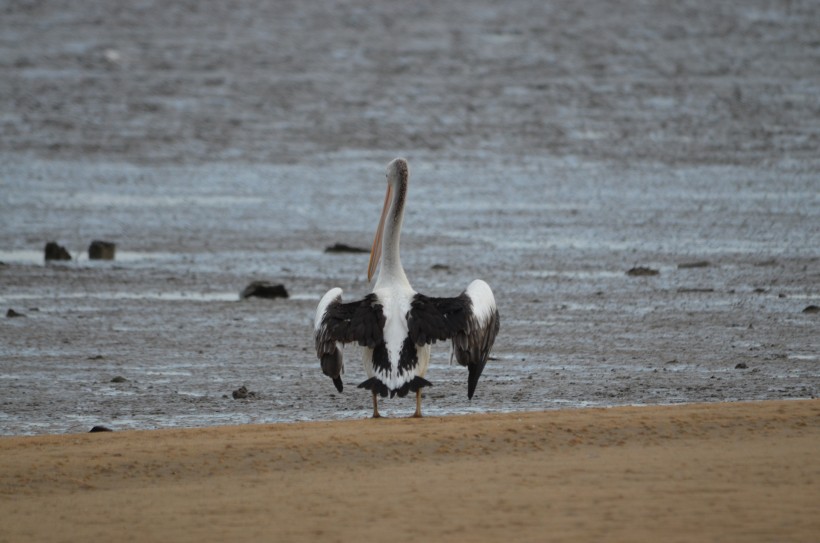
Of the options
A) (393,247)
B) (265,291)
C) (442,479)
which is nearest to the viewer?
(442,479)

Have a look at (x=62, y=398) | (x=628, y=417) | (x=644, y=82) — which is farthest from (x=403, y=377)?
(x=644, y=82)

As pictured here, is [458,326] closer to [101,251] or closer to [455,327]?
[455,327]

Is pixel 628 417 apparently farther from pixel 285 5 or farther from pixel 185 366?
pixel 285 5

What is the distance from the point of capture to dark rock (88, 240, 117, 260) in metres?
14.6

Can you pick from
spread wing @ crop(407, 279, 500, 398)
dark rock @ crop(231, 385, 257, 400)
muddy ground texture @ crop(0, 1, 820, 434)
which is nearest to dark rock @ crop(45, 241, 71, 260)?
muddy ground texture @ crop(0, 1, 820, 434)

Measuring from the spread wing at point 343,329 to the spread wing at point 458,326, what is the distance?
0.18 meters

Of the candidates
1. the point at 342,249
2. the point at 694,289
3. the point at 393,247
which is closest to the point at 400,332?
the point at 393,247

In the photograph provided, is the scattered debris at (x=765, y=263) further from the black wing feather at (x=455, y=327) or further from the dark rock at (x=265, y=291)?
the black wing feather at (x=455, y=327)

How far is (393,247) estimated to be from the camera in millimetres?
8656

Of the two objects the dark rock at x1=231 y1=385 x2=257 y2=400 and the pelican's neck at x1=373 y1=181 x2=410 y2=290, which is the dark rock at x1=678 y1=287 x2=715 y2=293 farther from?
the dark rock at x1=231 y1=385 x2=257 y2=400

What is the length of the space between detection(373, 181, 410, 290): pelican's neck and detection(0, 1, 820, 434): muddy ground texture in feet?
2.67

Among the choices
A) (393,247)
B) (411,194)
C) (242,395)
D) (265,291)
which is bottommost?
(242,395)

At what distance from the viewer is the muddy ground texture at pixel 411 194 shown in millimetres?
9758

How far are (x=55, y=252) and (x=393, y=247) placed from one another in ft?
21.5
